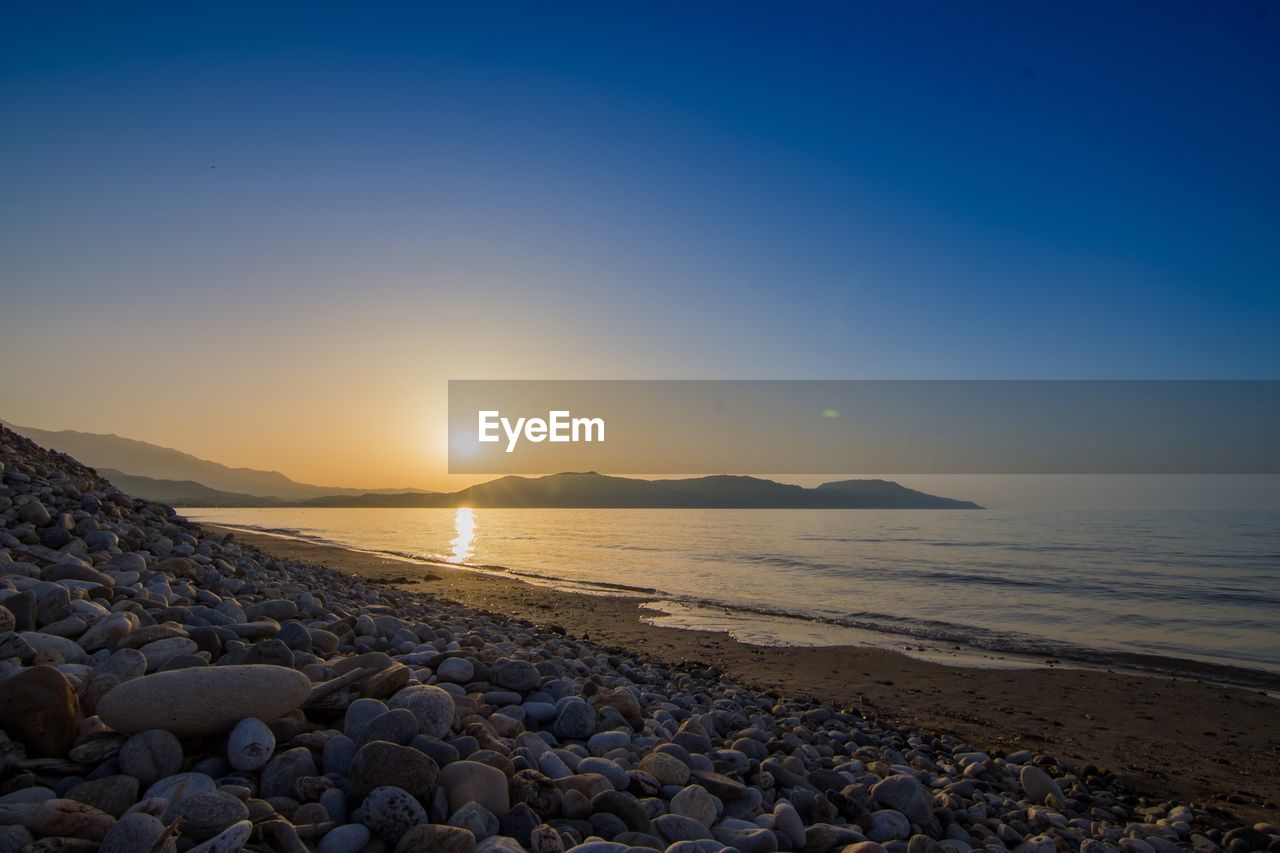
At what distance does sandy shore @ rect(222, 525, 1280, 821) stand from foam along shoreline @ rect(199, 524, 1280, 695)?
26.2 inches

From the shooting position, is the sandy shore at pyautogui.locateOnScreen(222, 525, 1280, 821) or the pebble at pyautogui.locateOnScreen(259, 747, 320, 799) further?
the sandy shore at pyautogui.locateOnScreen(222, 525, 1280, 821)

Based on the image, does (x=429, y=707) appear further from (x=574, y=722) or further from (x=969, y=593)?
(x=969, y=593)

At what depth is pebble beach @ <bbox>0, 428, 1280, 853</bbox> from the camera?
270cm

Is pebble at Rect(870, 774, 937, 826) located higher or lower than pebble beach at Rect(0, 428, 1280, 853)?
lower

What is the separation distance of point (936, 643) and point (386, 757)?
14.1 meters

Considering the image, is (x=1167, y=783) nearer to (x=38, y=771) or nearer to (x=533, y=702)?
(x=533, y=702)

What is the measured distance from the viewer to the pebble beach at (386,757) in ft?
8.86

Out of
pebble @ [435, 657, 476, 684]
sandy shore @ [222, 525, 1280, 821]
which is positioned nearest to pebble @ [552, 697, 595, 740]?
pebble @ [435, 657, 476, 684]

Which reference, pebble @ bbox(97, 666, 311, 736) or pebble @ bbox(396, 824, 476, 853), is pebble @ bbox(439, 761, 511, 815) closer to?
pebble @ bbox(396, 824, 476, 853)

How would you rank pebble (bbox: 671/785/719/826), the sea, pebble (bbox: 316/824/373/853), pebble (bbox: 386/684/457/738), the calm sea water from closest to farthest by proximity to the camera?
pebble (bbox: 316/824/373/853)
pebble (bbox: 386/684/457/738)
pebble (bbox: 671/785/719/826)
the sea
the calm sea water

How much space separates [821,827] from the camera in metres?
3.80

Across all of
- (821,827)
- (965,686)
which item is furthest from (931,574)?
(821,827)

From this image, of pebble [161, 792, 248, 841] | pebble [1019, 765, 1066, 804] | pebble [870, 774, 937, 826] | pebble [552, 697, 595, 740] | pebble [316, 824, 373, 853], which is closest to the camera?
pebble [161, 792, 248, 841]

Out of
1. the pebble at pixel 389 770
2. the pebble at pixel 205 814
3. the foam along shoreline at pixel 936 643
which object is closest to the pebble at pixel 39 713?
the pebble at pixel 205 814
